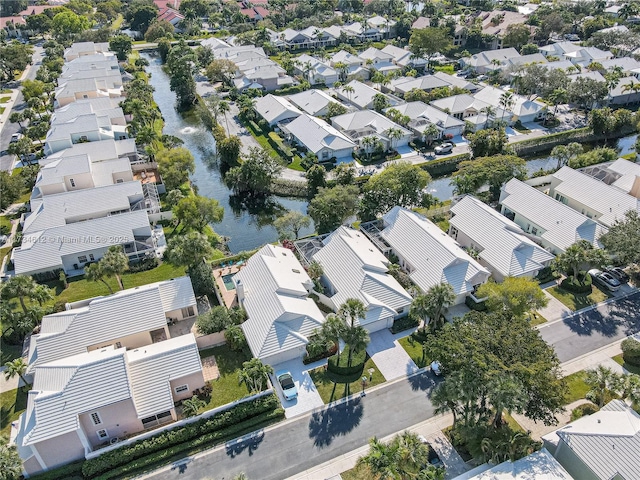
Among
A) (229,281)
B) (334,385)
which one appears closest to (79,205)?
(229,281)

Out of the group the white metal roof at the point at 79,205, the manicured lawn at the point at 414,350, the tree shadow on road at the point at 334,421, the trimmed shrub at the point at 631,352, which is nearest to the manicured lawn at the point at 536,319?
the trimmed shrub at the point at 631,352

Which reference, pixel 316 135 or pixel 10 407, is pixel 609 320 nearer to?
pixel 316 135

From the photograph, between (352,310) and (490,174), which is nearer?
(352,310)

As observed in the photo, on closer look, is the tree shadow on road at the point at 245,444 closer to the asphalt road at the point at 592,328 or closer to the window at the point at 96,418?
the window at the point at 96,418

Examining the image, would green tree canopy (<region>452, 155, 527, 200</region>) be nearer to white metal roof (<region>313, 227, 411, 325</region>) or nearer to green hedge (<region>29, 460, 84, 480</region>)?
white metal roof (<region>313, 227, 411, 325</region>)

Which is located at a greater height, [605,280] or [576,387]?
[605,280]

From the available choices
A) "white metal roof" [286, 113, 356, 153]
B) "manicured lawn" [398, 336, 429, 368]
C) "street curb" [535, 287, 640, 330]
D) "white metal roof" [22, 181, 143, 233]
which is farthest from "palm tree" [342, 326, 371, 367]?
"white metal roof" [286, 113, 356, 153]
